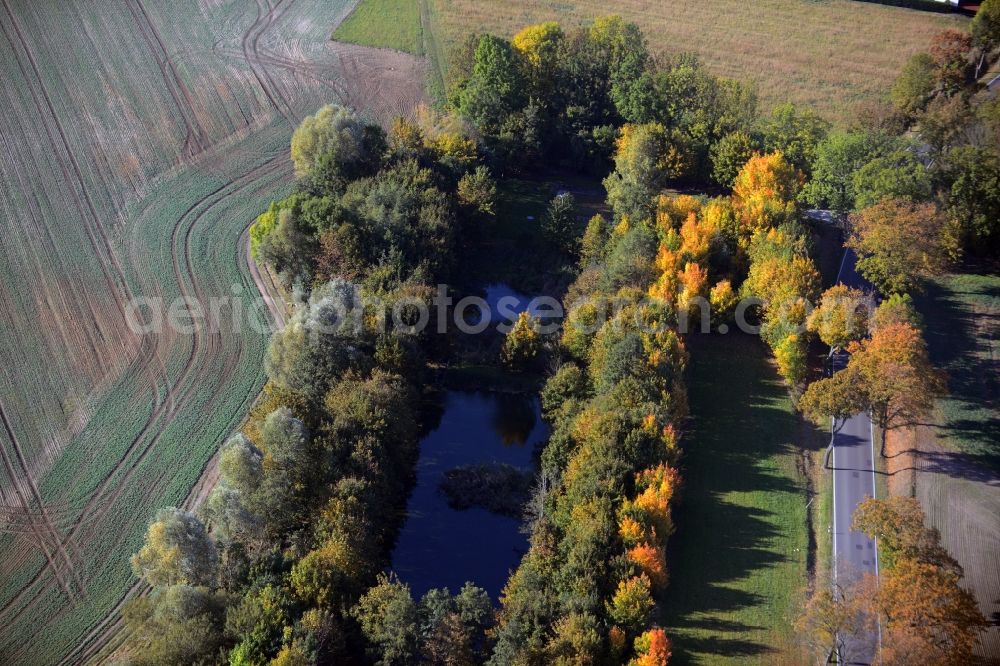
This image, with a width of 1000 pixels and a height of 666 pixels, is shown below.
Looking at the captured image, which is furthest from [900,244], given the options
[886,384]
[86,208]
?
[86,208]

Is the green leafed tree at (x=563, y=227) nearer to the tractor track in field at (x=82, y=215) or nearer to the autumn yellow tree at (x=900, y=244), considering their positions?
the autumn yellow tree at (x=900, y=244)

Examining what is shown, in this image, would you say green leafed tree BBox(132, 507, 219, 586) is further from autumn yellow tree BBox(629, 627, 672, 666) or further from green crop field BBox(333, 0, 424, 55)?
green crop field BBox(333, 0, 424, 55)

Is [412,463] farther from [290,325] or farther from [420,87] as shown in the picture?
[420,87]

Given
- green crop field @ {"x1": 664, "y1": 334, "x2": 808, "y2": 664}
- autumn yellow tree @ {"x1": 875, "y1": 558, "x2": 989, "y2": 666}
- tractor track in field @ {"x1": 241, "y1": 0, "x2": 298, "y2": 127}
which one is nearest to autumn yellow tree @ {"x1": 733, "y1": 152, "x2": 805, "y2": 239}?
green crop field @ {"x1": 664, "y1": 334, "x2": 808, "y2": 664}

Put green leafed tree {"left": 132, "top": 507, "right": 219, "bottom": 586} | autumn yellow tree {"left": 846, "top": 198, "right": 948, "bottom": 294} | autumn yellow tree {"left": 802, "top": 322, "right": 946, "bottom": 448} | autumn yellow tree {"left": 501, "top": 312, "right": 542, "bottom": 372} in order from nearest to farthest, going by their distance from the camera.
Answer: green leafed tree {"left": 132, "top": 507, "right": 219, "bottom": 586}, autumn yellow tree {"left": 802, "top": 322, "right": 946, "bottom": 448}, autumn yellow tree {"left": 501, "top": 312, "right": 542, "bottom": 372}, autumn yellow tree {"left": 846, "top": 198, "right": 948, "bottom": 294}

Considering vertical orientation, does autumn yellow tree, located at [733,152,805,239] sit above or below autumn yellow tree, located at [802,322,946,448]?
above

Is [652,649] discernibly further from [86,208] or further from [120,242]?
[86,208]
